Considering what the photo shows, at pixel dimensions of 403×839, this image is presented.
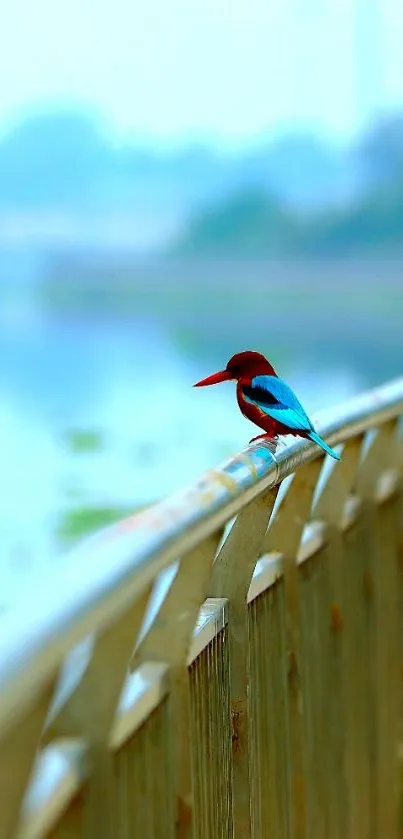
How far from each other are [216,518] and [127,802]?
19 centimetres

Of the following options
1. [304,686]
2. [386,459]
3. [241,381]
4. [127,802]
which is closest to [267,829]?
[304,686]

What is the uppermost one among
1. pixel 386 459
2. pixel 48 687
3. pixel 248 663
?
pixel 386 459

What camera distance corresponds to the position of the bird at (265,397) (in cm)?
116

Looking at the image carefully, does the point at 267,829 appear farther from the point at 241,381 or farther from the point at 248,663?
the point at 241,381

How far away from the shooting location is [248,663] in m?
1.10

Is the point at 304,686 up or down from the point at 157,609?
up

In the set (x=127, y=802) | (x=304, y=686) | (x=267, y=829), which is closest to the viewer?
(x=127, y=802)

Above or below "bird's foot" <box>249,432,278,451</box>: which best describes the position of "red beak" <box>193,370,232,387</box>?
above

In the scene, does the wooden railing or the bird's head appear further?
the bird's head

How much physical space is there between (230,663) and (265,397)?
27 centimetres

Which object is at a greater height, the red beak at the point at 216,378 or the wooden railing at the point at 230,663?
the red beak at the point at 216,378

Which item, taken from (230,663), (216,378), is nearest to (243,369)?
(216,378)

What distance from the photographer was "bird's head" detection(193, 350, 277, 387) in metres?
1.20

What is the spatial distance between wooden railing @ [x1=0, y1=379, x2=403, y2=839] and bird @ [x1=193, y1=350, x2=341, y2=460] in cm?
2
